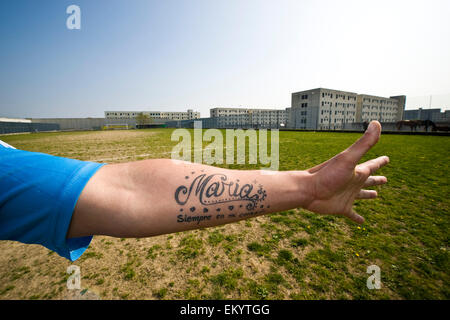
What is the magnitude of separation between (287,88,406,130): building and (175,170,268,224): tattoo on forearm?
49853 mm

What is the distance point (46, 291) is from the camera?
2.27 meters

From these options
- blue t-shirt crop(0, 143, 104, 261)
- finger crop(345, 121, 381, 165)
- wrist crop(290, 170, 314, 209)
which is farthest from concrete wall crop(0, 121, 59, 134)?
finger crop(345, 121, 381, 165)

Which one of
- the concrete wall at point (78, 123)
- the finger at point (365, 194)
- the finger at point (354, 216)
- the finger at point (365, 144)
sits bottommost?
the finger at point (354, 216)

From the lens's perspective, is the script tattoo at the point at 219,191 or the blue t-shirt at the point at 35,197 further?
the script tattoo at the point at 219,191

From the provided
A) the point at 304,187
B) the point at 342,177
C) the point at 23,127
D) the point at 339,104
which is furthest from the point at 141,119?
the point at 342,177

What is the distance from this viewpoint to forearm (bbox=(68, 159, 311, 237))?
857 mm

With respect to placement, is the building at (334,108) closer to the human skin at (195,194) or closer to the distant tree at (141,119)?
the human skin at (195,194)

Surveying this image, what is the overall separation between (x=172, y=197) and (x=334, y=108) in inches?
2590

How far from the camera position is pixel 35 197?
0.74 metres

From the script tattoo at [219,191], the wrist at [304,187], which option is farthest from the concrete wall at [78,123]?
the wrist at [304,187]

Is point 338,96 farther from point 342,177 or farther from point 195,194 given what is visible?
point 195,194

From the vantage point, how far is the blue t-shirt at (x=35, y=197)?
73cm

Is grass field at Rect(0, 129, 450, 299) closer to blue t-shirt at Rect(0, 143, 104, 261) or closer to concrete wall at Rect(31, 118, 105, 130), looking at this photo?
blue t-shirt at Rect(0, 143, 104, 261)

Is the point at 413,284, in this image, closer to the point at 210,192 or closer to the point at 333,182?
the point at 333,182
